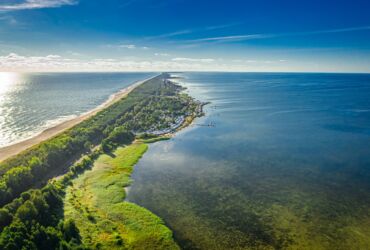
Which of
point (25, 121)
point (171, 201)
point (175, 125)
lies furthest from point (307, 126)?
point (25, 121)

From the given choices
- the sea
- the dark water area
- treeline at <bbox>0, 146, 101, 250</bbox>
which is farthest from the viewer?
the sea

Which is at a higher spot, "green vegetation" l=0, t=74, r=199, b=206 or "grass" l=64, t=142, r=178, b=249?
"green vegetation" l=0, t=74, r=199, b=206

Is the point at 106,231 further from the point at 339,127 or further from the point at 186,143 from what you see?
the point at 339,127

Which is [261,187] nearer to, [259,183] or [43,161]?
[259,183]

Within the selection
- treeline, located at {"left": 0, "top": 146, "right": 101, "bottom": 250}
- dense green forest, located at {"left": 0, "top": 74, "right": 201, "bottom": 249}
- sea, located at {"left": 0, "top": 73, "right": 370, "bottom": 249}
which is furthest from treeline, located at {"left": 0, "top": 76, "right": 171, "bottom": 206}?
sea, located at {"left": 0, "top": 73, "right": 370, "bottom": 249}

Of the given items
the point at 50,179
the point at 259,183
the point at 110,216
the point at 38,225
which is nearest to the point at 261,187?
the point at 259,183

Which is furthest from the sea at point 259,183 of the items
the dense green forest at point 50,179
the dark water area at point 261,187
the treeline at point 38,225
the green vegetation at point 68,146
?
the green vegetation at point 68,146

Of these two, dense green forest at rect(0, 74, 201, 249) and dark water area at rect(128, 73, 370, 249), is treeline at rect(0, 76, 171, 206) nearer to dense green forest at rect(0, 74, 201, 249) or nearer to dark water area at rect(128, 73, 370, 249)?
dense green forest at rect(0, 74, 201, 249)

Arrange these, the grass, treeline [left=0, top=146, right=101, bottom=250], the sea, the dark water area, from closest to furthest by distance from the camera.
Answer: treeline [left=0, top=146, right=101, bottom=250] → the grass → the dark water area → the sea

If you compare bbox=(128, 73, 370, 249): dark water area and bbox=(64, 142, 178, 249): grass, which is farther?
bbox=(128, 73, 370, 249): dark water area
